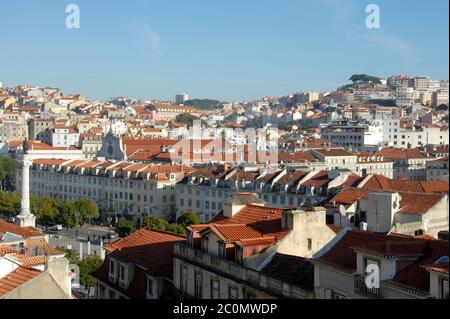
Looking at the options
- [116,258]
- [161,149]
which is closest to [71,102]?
[161,149]

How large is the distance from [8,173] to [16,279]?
7254 cm

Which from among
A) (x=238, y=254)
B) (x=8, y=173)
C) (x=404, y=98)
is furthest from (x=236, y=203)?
(x=404, y=98)

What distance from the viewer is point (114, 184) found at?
67750mm

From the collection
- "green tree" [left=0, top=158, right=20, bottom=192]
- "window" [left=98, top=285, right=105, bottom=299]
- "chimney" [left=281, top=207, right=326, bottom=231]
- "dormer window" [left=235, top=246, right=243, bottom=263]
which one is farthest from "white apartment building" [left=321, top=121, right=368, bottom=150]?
"dormer window" [left=235, top=246, right=243, bottom=263]

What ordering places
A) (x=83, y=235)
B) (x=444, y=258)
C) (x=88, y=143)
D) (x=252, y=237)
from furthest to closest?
(x=88, y=143), (x=83, y=235), (x=252, y=237), (x=444, y=258)

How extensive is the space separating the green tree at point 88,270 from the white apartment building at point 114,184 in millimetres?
30214

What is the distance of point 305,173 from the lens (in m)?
52.9

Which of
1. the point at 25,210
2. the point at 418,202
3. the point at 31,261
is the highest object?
the point at 418,202

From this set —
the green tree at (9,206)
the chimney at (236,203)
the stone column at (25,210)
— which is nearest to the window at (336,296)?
the chimney at (236,203)

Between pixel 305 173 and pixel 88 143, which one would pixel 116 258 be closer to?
pixel 305 173

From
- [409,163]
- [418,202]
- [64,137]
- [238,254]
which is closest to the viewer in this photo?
[238,254]

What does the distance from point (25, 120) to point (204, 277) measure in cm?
11974

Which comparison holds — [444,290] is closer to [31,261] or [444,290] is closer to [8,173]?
[31,261]

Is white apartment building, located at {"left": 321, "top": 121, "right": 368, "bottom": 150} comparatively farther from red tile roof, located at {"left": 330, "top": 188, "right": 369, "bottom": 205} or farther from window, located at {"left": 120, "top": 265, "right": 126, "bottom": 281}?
window, located at {"left": 120, "top": 265, "right": 126, "bottom": 281}
